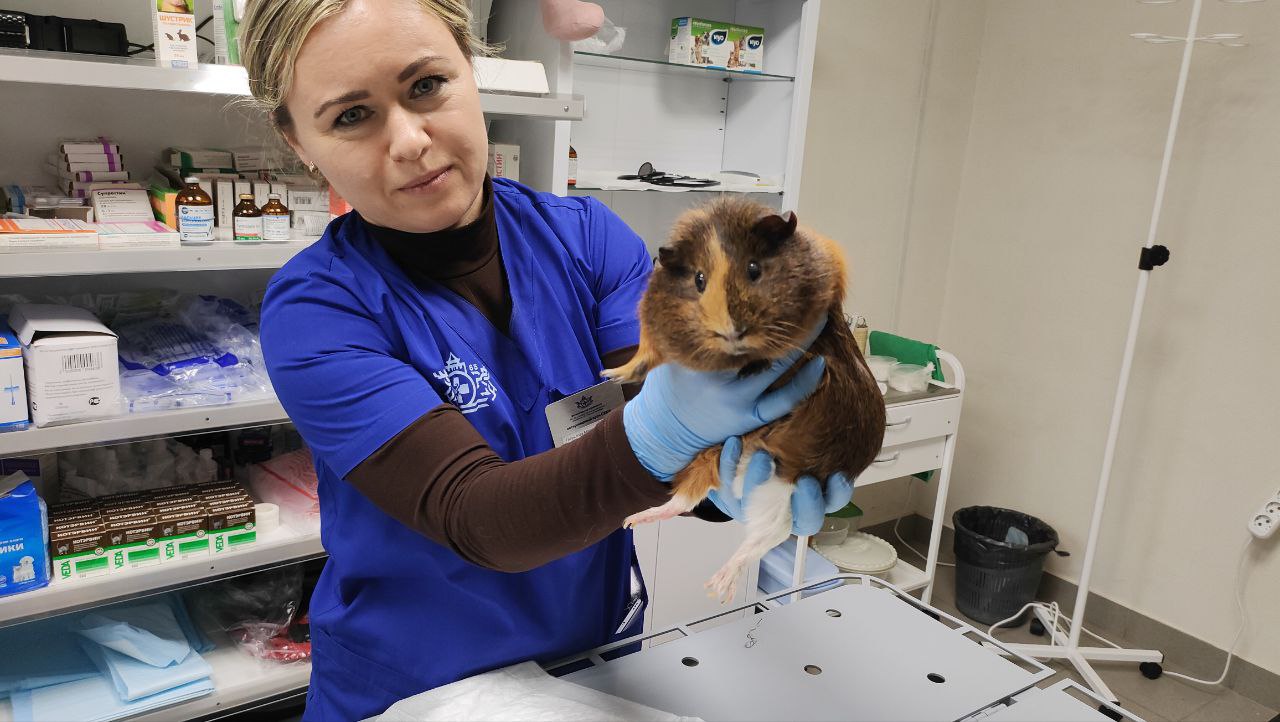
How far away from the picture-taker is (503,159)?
2.26 meters

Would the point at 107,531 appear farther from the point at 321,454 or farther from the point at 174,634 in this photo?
the point at 321,454

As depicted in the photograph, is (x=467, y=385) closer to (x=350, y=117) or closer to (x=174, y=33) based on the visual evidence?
(x=350, y=117)

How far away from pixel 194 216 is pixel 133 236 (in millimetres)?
122

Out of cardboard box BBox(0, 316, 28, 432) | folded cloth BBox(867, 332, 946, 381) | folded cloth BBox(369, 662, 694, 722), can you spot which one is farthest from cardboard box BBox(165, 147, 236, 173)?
folded cloth BBox(867, 332, 946, 381)

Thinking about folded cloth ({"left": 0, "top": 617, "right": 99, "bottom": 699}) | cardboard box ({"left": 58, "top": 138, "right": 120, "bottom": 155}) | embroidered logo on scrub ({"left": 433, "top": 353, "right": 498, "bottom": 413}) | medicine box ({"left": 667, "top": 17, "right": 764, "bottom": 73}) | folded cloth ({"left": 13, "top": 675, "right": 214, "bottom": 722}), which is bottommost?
folded cloth ({"left": 13, "top": 675, "right": 214, "bottom": 722})

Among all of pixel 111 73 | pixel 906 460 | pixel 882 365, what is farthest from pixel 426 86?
pixel 906 460

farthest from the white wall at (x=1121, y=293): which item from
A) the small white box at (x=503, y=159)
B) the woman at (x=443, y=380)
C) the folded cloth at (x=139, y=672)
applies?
A: the folded cloth at (x=139, y=672)

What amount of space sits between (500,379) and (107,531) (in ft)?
3.93

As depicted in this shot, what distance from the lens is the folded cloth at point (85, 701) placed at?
5.91ft

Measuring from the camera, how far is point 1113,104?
3094 millimetres

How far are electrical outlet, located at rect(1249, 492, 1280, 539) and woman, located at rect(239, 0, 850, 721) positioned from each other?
2.43m

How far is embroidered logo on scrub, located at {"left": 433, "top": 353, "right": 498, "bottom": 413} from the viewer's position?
1086 mm

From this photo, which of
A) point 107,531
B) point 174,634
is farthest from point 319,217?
point 174,634

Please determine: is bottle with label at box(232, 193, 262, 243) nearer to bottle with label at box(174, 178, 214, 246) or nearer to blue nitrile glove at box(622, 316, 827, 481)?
bottle with label at box(174, 178, 214, 246)
